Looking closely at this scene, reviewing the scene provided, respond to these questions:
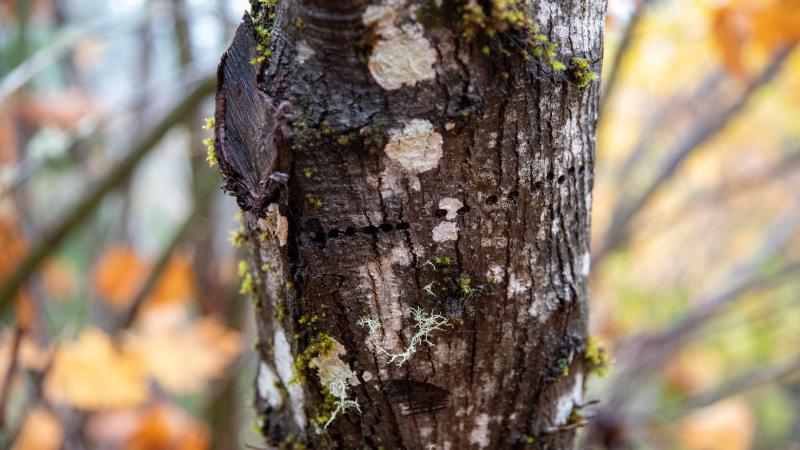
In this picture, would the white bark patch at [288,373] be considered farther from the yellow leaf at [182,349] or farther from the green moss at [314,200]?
the yellow leaf at [182,349]

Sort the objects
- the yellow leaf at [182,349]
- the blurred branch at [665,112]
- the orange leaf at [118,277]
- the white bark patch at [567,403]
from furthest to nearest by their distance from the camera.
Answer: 1. the orange leaf at [118,277]
2. the blurred branch at [665,112]
3. the yellow leaf at [182,349]
4. the white bark patch at [567,403]

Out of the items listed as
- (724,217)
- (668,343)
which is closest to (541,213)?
(668,343)

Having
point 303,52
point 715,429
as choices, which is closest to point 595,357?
point 303,52

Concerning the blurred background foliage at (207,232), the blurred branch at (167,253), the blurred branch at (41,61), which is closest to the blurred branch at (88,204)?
the blurred background foliage at (207,232)

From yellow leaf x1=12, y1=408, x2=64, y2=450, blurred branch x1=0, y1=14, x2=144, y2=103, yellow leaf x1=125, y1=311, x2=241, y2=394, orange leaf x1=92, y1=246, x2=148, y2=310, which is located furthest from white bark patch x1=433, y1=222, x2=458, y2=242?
yellow leaf x1=12, y1=408, x2=64, y2=450

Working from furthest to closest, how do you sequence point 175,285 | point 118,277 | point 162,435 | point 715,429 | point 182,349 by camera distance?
point 715,429 < point 175,285 < point 118,277 < point 162,435 < point 182,349

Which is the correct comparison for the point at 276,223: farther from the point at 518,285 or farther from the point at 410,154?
the point at 518,285
